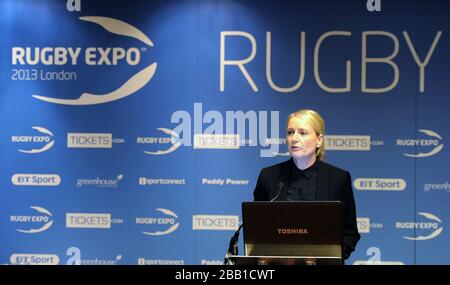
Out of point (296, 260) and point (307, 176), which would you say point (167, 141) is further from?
point (296, 260)

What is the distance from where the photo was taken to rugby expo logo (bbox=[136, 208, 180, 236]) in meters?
5.16

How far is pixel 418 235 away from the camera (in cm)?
498

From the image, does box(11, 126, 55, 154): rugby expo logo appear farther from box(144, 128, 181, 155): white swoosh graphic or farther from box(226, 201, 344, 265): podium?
box(226, 201, 344, 265): podium

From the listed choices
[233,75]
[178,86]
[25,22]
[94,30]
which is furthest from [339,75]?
[25,22]

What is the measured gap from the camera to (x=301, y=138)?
3.00 m

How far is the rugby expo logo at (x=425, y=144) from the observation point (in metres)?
4.98

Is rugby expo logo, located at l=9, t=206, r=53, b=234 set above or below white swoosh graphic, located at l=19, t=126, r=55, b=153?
below

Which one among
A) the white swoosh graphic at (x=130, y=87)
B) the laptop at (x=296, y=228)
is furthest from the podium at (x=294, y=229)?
the white swoosh graphic at (x=130, y=87)

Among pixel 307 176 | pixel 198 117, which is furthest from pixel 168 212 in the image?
pixel 307 176

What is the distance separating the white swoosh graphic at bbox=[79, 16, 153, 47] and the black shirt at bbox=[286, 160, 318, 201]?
257 centimetres

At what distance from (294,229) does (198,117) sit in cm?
295

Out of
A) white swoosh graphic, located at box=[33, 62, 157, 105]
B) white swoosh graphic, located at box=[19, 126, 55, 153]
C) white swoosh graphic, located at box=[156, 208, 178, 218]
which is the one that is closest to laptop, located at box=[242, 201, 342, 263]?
white swoosh graphic, located at box=[156, 208, 178, 218]

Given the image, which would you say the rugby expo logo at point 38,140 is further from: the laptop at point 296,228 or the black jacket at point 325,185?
the laptop at point 296,228
